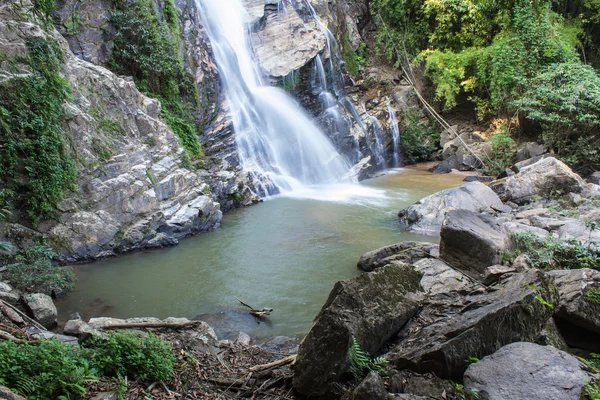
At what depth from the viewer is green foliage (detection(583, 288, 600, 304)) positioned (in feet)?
13.1

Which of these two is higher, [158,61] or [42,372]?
[158,61]

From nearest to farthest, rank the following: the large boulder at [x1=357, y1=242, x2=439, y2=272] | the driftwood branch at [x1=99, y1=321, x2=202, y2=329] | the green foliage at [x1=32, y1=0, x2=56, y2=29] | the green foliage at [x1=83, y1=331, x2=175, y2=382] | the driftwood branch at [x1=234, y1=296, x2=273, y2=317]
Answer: the green foliage at [x1=83, y1=331, x2=175, y2=382], the driftwood branch at [x1=99, y1=321, x2=202, y2=329], the driftwood branch at [x1=234, y1=296, x2=273, y2=317], the large boulder at [x1=357, y1=242, x2=439, y2=272], the green foliage at [x1=32, y1=0, x2=56, y2=29]

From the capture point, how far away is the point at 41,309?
5777 millimetres

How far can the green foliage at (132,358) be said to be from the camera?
3.72 m

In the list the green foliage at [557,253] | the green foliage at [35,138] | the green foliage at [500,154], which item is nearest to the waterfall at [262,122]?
the green foliage at [500,154]

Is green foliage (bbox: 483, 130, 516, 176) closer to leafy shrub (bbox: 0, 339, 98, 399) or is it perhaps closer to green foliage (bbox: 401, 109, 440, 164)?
green foliage (bbox: 401, 109, 440, 164)

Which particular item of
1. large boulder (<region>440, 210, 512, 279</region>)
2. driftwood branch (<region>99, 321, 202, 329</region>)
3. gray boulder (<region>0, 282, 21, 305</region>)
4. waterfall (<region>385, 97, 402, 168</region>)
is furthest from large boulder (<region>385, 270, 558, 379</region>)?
waterfall (<region>385, 97, 402, 168</region>)

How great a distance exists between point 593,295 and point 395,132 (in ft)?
62.9

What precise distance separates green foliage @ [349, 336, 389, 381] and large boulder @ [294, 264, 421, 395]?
83 mm

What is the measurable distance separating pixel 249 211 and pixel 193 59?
234 inches

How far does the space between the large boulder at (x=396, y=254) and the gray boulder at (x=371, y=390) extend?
509 centimetres

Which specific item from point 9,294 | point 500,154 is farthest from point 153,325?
point 500,154

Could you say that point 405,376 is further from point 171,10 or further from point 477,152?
point 477,152

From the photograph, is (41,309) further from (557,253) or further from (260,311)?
(557,253)
